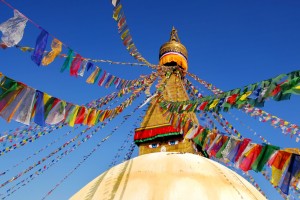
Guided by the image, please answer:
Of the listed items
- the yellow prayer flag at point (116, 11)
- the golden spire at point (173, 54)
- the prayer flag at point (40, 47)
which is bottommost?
the prayer flag at point (40, 47)

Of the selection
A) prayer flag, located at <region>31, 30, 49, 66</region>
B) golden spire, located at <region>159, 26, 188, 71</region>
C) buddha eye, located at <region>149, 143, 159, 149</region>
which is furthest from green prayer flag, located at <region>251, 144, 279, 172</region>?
golden spire, located at <region>159, 26, 188, 71</region>

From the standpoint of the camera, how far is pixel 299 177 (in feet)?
13.5

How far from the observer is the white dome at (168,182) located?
497cm

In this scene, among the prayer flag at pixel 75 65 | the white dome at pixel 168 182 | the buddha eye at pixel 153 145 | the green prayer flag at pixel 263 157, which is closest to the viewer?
the green prayer flag at pixel 263 157

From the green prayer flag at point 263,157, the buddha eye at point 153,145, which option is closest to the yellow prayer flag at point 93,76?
the green prayer flag at point 263,157

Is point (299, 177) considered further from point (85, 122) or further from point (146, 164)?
point (85, 122)

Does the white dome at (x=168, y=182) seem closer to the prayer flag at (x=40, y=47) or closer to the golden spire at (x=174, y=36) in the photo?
the prayer flag at (x=40, y=47)

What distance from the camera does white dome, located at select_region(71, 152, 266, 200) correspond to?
4.97m

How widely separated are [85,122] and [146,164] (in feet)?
6.01

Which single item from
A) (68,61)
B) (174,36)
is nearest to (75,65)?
(68,61)

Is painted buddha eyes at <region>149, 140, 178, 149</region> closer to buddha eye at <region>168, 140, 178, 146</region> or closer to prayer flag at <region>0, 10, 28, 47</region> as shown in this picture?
buddha eye at <region>168, 140, 178, 146</region>

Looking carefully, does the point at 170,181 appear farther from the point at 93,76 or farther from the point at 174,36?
the point at 174,36

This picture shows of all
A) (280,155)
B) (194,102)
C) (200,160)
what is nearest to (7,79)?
(194,102)

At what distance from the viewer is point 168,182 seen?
5164 millimetres
